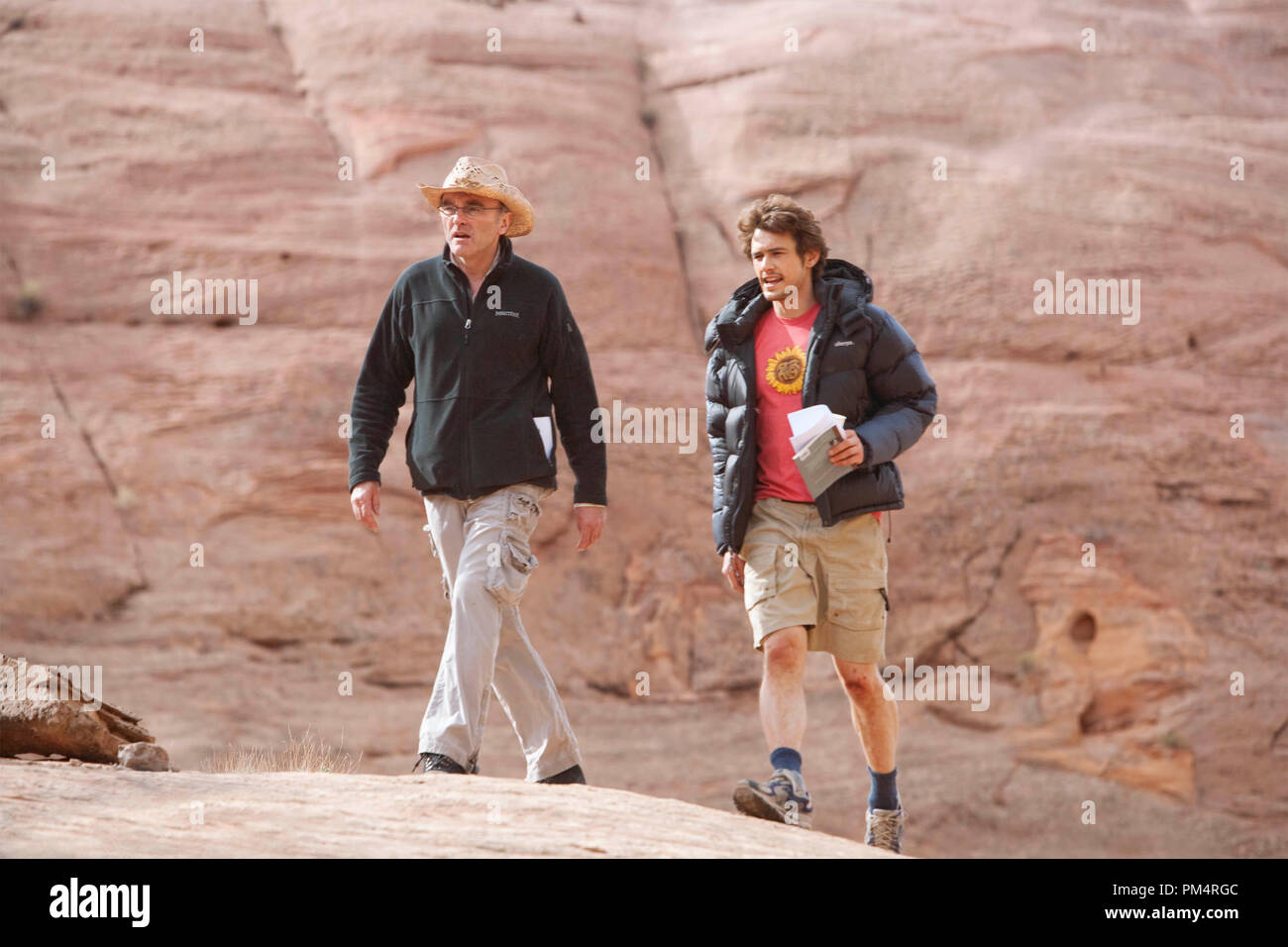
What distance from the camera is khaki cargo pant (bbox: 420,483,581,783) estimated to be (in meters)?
5.54

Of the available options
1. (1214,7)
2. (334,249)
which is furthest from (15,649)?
(1214,7)

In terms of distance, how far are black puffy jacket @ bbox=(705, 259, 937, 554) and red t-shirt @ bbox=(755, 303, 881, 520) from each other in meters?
0.05

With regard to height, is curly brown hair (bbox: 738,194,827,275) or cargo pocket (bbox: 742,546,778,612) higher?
curly brown hair (bbox: 738,194,827,275)

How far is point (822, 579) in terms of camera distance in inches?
224

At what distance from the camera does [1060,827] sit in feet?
42.1

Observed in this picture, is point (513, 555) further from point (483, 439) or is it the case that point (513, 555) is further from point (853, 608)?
point (853, 608)

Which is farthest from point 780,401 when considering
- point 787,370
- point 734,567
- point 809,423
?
point 734,567

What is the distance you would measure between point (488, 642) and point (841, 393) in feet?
5.58

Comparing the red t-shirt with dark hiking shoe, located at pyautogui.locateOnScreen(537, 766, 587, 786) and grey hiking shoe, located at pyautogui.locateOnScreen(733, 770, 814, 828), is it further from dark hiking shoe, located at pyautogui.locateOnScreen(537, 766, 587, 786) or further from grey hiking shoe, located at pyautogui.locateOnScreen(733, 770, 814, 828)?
dark hiking shoe, located at pyautogui.locateOnScreen(537, 766, 587, 786)

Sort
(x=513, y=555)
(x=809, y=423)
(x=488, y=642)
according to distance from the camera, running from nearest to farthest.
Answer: (x=809, y=423) → (x=488, y=642) → (x=513, y=555)

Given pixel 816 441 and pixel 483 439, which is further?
pixel 483 439

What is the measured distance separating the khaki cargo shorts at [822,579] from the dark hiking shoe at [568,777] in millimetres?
920

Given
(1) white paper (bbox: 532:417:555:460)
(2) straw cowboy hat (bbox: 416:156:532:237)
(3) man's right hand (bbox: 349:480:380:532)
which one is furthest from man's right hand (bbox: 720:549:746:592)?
(2) straw cowboy hat (bbox: 416:156:532:237)

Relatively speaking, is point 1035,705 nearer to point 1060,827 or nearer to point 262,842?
point 1060,827
